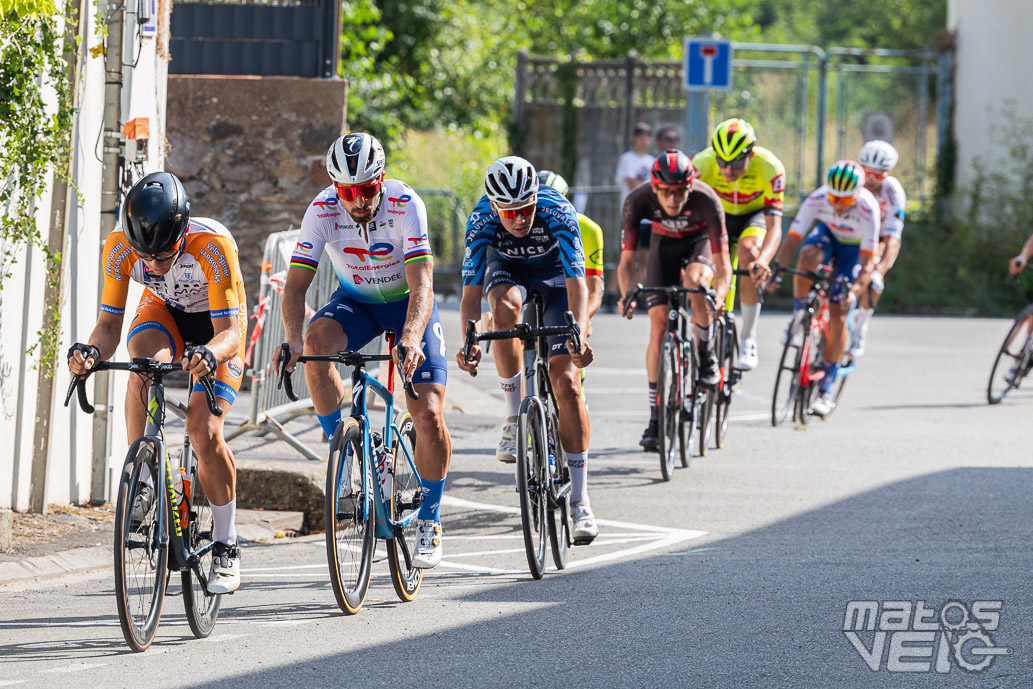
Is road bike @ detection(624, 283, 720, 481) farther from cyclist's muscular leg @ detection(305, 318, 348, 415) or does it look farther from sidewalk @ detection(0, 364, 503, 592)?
cyclist's muscular leg @ detection(305, 318, 348, 415)

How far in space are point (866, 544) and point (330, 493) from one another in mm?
3117

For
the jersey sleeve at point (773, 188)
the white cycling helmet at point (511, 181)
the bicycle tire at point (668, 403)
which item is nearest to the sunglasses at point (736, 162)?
the jersey sleeve at point (773, 188)

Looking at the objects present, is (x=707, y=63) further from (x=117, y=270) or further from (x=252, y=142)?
(x=117, y=270)

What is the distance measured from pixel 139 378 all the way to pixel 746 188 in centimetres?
651

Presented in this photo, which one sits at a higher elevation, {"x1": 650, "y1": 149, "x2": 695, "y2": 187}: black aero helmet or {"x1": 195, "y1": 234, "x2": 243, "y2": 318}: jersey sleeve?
{"x1": 650, "y1": 149, "x2": 695, "y2": 187}: black aero helmet

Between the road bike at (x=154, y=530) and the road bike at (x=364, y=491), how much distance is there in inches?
20.2

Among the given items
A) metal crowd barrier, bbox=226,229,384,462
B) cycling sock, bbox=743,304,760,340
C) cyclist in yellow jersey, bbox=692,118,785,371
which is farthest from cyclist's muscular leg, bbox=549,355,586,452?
cycling sock, bbox=743,304,760,340

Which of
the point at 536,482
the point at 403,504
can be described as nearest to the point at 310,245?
the point at 403,504

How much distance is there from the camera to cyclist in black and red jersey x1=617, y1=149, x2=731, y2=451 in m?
10.1

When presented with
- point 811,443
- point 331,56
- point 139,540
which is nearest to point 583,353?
point 139,540

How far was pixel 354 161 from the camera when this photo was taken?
674cm

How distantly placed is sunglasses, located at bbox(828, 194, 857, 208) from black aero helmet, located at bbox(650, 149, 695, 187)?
8.83 ft

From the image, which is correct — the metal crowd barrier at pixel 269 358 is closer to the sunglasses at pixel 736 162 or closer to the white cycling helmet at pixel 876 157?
the sunglasses at pixel 736 162

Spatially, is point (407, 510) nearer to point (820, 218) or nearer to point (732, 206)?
point (732, 206)
